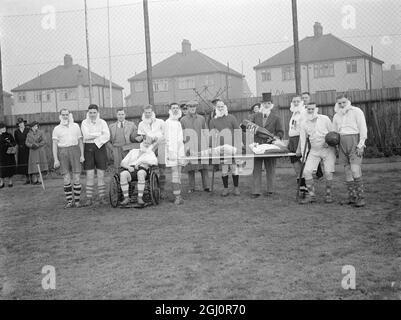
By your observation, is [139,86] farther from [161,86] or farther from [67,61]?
[67,61]

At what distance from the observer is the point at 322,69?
4484cm

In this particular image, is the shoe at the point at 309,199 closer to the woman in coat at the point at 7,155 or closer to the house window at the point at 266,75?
the woman in coat at the point at 7,155

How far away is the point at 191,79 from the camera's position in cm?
5291

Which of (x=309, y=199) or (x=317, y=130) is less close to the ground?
(x=317, y=130)

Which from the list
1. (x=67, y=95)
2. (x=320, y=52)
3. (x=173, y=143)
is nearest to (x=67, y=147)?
(x=173, y=143)

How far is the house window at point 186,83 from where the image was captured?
5281 cm

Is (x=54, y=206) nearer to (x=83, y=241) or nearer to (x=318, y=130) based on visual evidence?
(x=83, y=241)

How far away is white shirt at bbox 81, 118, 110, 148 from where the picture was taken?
10.4 meters

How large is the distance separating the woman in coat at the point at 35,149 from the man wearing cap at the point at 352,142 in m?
9.07

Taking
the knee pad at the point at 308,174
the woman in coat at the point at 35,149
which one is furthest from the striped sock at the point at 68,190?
the knee pad at the point at 308,174

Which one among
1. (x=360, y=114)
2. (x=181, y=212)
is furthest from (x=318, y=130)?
(x=181, y=212)

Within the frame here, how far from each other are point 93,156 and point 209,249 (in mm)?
4672

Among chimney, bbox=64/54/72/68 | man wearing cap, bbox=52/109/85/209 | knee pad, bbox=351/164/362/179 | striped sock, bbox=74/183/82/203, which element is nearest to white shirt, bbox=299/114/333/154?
knee pad, bbox=351/164/362/179

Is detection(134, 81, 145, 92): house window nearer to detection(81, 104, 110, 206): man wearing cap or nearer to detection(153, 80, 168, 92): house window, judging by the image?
detection(153, 80, 168, 92): house window
